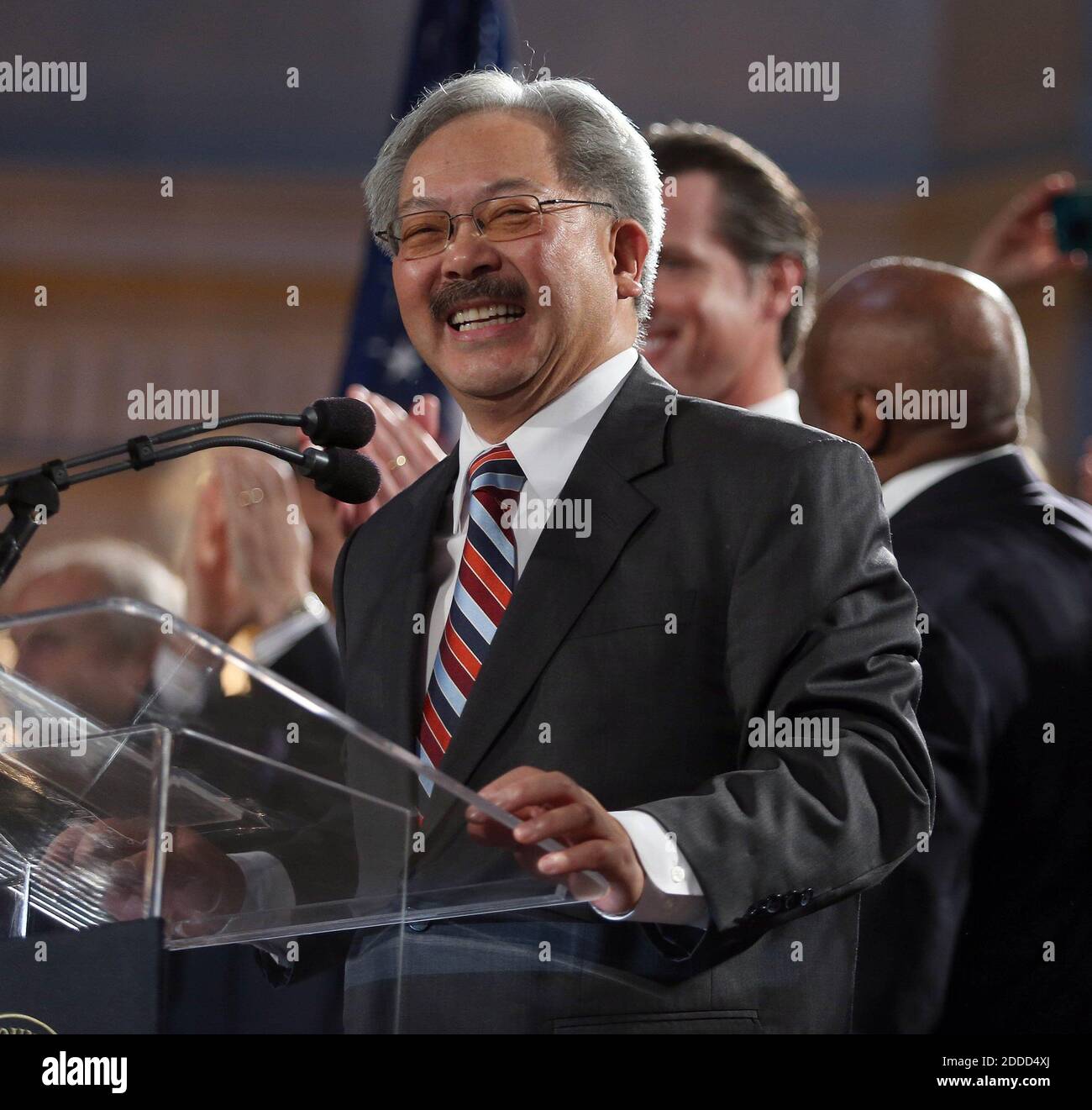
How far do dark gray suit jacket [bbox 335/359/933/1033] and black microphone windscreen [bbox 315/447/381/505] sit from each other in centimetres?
17

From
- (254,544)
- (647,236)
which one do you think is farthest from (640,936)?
(254,544)

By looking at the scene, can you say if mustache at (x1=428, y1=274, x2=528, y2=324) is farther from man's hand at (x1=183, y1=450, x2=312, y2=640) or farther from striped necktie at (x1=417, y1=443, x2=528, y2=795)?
man's hand at (x1=183, y1=450, x2=312, y2=640)

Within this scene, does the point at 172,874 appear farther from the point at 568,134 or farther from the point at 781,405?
the point at 781,405

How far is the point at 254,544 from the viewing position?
3.37m

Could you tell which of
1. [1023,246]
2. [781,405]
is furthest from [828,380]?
[1023,246]

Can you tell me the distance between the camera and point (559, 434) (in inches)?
64.3

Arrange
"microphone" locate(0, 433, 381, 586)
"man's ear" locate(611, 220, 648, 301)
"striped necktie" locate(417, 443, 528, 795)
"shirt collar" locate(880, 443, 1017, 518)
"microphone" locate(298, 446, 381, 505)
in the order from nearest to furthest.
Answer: "microphone" locate(0, 433, 381, 586)
"microphone" locate(298, 446, 381, 505)
"striped necktie" locate(417, 443, 528, 795)
"man's ear" locate(611, 220, 648, 301)
"shirt collar" locate(880, 443, 1017, 518)

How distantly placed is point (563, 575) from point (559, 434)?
21 cm

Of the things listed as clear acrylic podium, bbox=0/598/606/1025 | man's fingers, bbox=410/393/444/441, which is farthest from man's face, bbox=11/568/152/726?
man's fingers, bbox=410/393/444/441

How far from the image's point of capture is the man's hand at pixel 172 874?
45.4 inches

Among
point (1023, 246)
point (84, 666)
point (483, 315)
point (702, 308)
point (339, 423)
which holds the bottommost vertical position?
point (84, 666)

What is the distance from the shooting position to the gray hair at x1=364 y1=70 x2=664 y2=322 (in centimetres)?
168

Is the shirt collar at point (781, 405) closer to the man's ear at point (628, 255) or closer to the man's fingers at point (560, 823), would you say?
the man's ear at point (628, 255)
